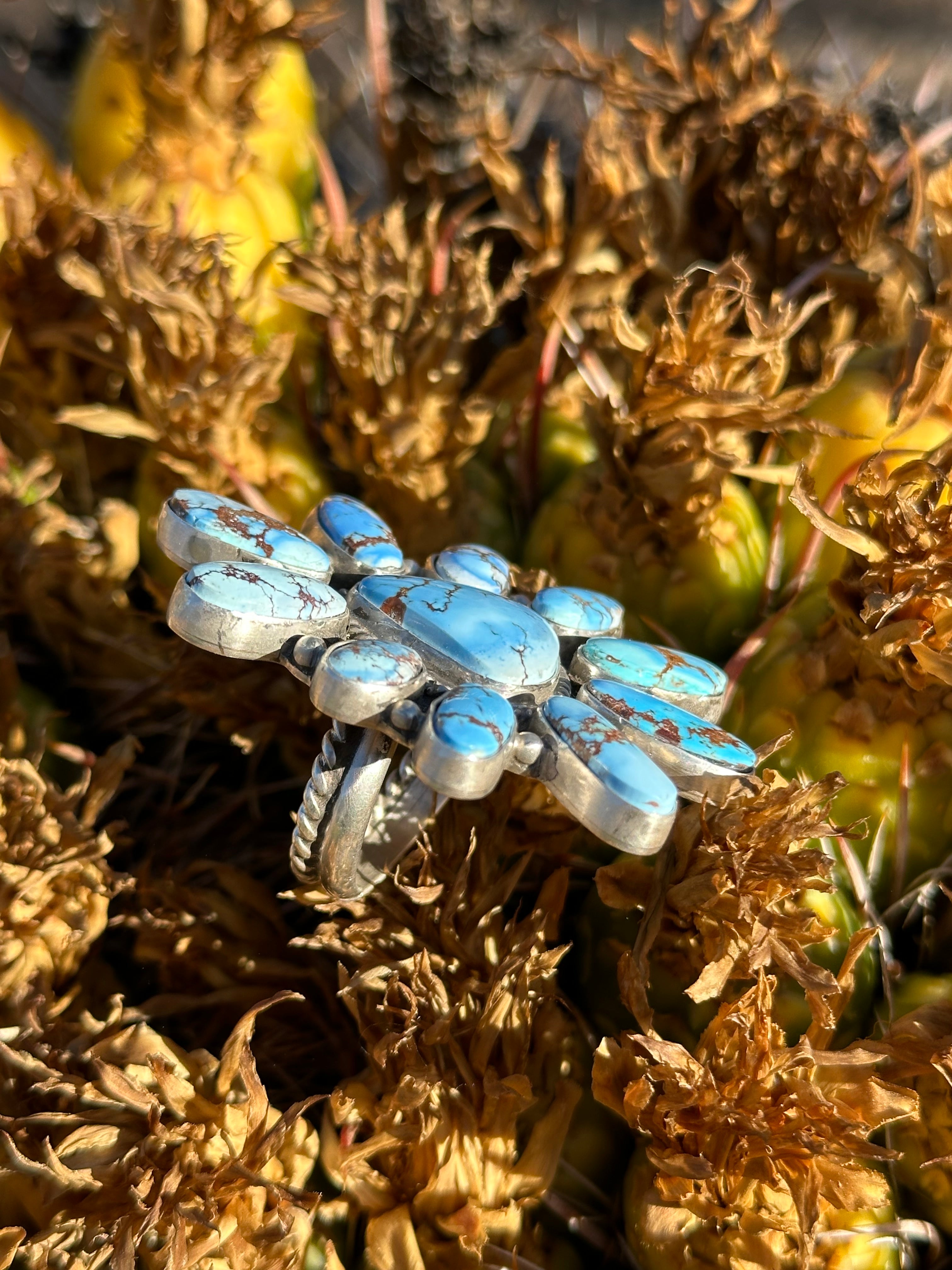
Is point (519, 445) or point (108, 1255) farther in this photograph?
point (519, 445)

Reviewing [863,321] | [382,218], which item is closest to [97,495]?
[382,218]

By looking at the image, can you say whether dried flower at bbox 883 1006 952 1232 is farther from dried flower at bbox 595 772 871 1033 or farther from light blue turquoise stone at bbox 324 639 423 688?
light blue turquoise stone at bbox 324 639 423 688

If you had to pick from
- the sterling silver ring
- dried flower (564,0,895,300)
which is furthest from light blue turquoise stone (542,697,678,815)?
dried flower (564,0,895,300)

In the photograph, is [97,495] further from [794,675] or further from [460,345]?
[794,675]

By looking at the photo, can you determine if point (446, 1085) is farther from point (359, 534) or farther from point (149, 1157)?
point (359, 534)


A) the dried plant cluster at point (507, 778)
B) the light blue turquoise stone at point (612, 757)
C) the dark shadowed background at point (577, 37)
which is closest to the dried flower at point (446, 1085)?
the dried plant cluster at point (507, 778)

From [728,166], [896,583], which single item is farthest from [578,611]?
[728,166]
